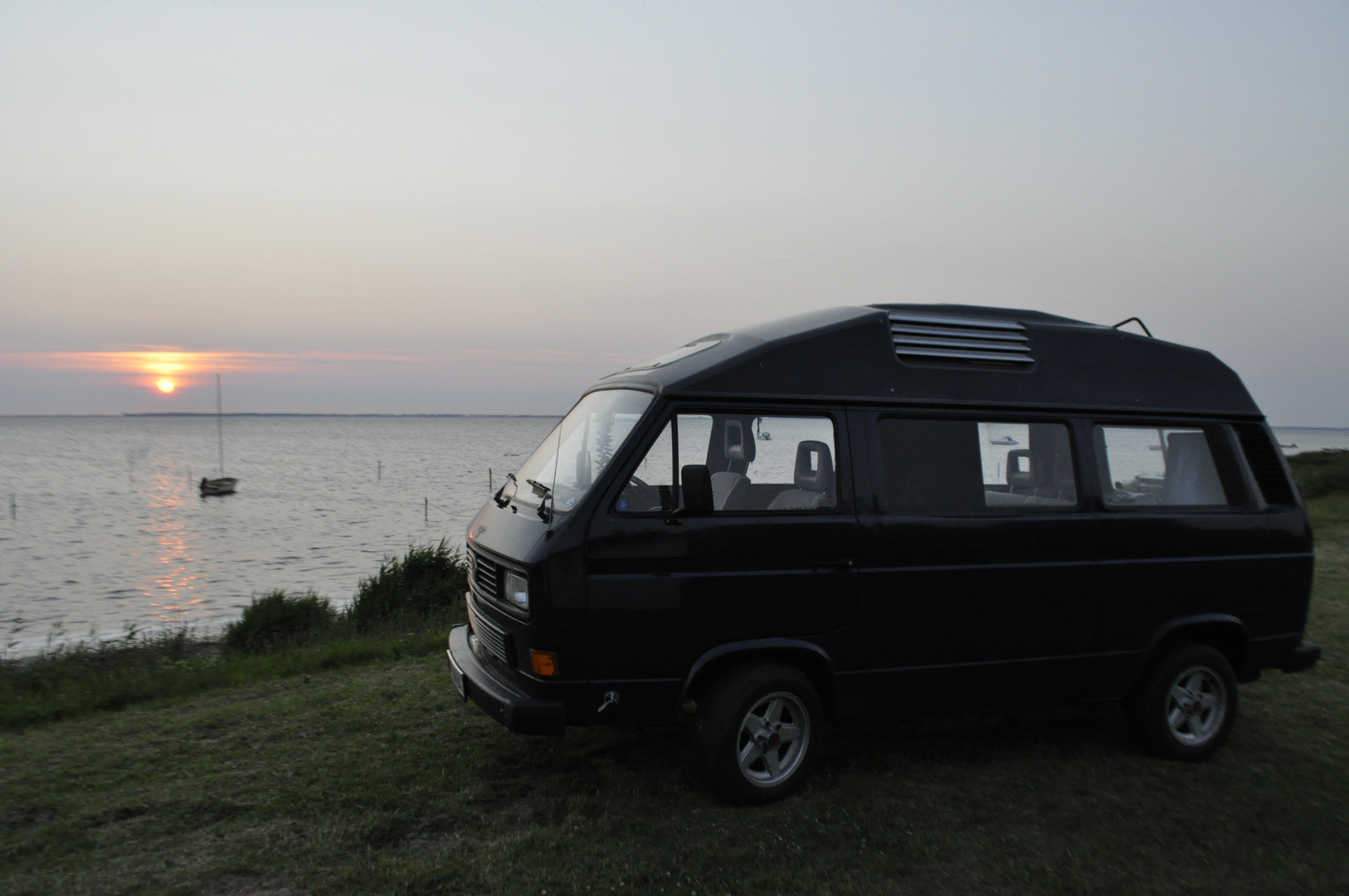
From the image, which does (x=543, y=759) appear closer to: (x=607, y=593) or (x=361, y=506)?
(x=607, y=593)

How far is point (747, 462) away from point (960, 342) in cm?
152

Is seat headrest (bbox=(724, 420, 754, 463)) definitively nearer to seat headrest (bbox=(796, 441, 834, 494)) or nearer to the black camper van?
the black camper van

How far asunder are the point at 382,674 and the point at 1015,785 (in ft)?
16.9

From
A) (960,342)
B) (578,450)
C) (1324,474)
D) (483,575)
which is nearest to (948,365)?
(960,342)

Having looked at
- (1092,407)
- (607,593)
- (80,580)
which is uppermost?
(1092,407)

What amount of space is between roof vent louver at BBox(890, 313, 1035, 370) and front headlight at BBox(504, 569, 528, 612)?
2503 millimetres

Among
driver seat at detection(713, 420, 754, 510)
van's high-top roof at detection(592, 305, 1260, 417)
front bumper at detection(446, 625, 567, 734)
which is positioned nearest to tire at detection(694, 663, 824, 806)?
front bumper at detection(446, 625, 567, 734)

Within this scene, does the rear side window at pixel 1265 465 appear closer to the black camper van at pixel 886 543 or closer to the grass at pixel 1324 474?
the black camper van at pixel 886 543

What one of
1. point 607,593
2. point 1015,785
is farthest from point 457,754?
point 1015,785

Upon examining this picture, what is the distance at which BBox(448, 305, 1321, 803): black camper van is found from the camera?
15.1ft

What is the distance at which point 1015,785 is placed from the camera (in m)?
5.22

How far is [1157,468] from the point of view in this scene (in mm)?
5801

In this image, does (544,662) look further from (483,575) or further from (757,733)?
(757,733)

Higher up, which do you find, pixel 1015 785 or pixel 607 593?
pixel 607 593
